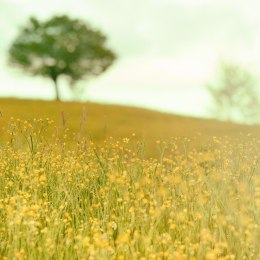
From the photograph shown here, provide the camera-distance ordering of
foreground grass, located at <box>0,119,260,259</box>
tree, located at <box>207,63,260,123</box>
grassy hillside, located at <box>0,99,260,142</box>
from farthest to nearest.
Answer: tree, located at <box>207,63,260,123</box>
grassy hillside, located at <box>0,99,260,142</box>
foreground grass, located at <box>0,119,260,259</box>

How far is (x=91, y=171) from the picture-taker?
7.54m

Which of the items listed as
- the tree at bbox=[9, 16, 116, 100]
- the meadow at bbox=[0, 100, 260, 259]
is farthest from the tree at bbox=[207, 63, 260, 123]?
the meadow at bbox=[0, 100, 260, 259]

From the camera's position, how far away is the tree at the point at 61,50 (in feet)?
106

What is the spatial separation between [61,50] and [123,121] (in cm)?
1422

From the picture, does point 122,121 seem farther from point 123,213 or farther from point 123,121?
point 123,213

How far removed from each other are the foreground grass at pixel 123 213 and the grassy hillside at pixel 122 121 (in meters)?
8.22

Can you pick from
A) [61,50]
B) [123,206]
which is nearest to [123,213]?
[123,206]

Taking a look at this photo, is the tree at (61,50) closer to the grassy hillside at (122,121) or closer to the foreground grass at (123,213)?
the grassy hillside at (122,121)

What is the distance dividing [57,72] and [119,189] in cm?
2683

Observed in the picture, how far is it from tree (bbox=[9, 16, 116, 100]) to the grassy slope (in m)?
10.0

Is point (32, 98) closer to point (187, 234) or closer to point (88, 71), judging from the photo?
point (88, 71)

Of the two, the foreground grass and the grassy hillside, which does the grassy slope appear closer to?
the grassy hillside

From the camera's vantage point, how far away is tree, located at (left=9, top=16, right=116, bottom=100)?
32219 millimetres

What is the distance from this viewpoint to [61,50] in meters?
32.0
